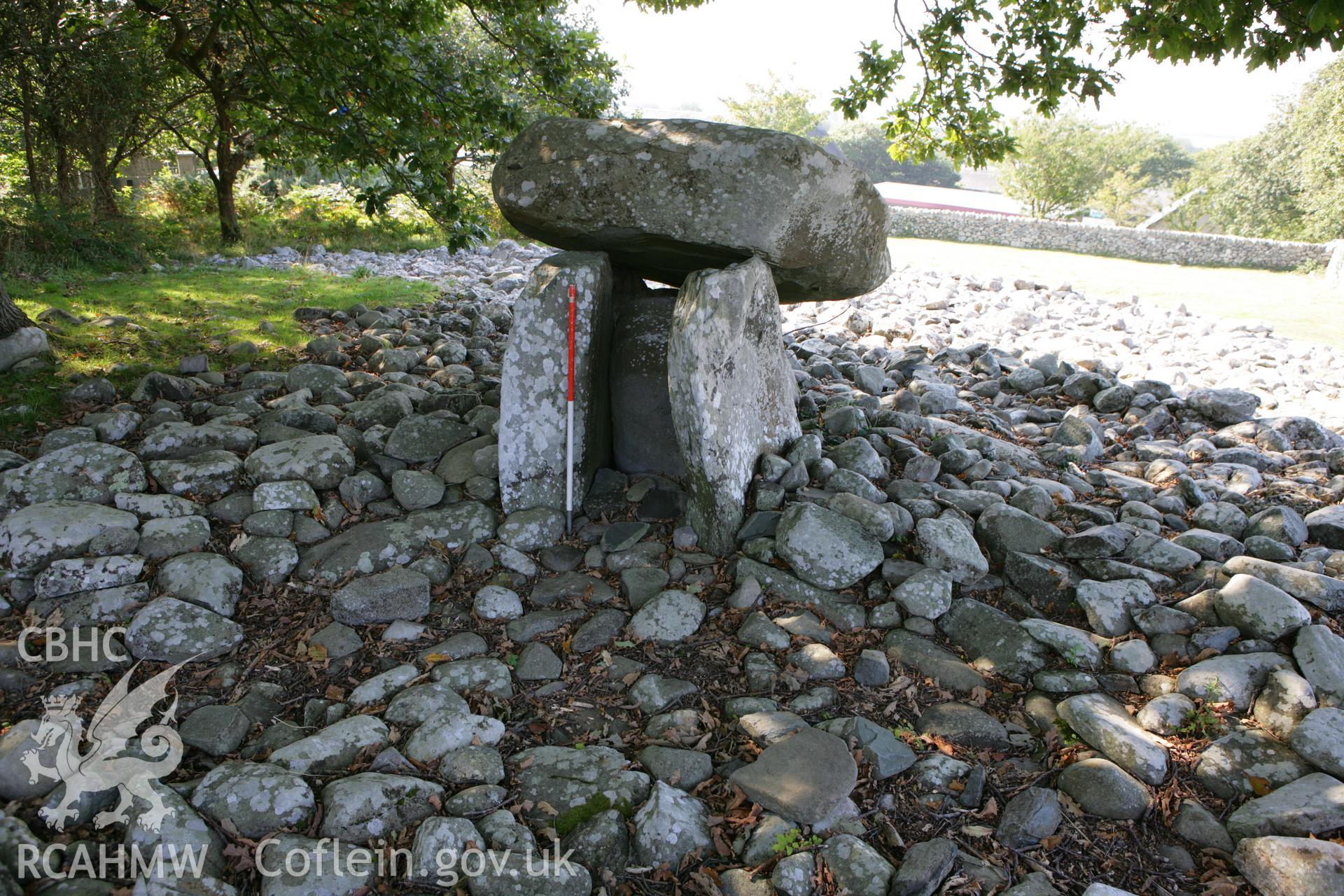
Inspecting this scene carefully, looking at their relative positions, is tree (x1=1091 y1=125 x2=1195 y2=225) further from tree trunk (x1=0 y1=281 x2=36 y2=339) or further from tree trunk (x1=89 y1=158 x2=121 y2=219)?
tree trunk (x1=0 y1=281 x2=36 y2=339)

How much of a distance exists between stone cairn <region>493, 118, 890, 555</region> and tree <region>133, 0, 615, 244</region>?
1443mm

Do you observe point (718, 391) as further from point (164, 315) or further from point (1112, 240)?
point (1112, 240)

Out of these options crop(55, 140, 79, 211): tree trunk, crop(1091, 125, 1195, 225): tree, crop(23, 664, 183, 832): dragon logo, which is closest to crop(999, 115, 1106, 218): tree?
crop(1091, 125, 1195, 225): tree

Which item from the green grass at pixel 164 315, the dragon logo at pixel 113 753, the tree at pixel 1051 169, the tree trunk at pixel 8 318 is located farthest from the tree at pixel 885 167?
the dragon logo at pixel 113 753

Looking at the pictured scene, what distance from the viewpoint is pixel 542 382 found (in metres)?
5.02

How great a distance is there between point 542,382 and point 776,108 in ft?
129

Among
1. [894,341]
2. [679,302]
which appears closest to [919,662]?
[679,302]

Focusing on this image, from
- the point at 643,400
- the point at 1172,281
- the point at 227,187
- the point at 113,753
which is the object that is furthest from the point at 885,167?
the point at 113,753

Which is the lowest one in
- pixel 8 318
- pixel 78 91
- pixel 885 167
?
pixel 8 318

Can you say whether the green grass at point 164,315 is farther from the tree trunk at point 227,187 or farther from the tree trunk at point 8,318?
the tree trunk at point 227,187

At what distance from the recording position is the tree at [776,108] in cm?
3984

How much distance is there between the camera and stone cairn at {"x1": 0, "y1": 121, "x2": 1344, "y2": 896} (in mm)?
2994

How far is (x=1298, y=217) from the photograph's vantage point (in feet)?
116

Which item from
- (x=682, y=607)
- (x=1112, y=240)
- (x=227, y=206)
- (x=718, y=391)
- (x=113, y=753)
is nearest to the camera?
(x=113, y=753)
